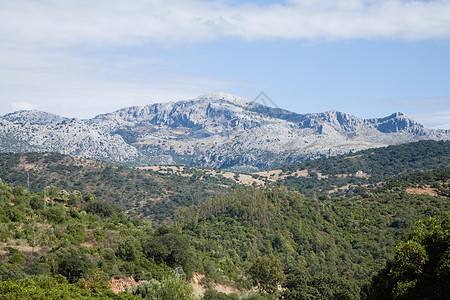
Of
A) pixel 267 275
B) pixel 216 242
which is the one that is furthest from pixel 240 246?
pixel 267 275

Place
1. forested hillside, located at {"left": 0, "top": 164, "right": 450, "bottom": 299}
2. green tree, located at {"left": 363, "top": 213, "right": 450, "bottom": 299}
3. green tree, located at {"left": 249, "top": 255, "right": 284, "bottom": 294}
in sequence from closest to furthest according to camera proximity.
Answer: green tree, located at {"left": 363, "top": 213, "right": 450, "bottom": 299} → forested hillside, located at {"left": 0, "top": 164, "right": 450, "bottom": 299} → green tree, located at {"left": 249, "top": 255, "right": 284, "bottom": 294}

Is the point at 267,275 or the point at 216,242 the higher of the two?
the point at 267,275

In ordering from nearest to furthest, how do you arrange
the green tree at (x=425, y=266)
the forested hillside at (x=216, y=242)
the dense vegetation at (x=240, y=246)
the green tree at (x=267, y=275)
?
the green tree at (x=425, y=266)
the dense vegetation at (x=240, y=246)
the forested hillside at (x=216, y=242)
the green tree at (x=267, y=275)

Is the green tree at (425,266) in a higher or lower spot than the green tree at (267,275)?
higher

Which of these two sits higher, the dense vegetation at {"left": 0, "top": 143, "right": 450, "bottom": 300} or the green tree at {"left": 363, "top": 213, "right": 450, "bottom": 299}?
the green tree at {"left": 363, "top": 213, "right": 450, "bottom": 299}

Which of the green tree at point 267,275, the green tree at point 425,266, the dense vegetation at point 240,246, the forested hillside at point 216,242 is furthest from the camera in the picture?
the green tree at point 267,275

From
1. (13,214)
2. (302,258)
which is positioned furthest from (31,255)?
(302,258)

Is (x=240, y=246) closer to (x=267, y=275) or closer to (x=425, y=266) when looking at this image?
(x=267, y=275)

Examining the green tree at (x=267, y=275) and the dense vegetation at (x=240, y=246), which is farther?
the green tree at (x=267, y=275)

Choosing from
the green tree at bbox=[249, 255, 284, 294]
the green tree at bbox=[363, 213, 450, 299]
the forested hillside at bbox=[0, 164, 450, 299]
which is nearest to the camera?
the green tree at bbox=[363, 213, 450, 299]

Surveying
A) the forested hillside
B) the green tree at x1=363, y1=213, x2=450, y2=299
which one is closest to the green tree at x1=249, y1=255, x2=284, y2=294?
the forested hillside

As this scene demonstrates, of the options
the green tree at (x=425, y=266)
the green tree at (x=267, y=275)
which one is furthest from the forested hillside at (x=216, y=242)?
the green tree at (x=425, y=266)

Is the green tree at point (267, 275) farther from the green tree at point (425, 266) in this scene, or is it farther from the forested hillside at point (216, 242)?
the green tree at point (425, 266)

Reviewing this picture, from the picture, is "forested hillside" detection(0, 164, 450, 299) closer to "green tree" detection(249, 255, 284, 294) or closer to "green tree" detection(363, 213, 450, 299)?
"green tree" detection(249, 255, 284, 294)
